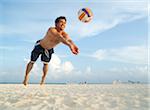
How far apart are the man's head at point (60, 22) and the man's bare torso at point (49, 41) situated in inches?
9.1

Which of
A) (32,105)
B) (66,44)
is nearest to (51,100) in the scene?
(32,105)

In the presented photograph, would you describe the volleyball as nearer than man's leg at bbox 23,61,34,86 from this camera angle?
Yes

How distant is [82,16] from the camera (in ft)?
20.8

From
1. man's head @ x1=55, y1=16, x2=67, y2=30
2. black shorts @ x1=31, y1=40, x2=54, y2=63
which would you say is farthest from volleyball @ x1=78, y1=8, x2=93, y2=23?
black shorts @ x1=31, y1=40, x2=54, y2=63

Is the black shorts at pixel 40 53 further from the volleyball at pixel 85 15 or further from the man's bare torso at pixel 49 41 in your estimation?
the volleyball at pixel 85 15

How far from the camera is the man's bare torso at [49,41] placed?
656 cm

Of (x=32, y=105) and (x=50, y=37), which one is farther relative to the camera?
(x=50, y=37)

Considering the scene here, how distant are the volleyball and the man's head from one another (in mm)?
386

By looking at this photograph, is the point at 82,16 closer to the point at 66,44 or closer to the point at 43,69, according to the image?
the point at 66,44

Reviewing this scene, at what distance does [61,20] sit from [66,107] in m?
3.08

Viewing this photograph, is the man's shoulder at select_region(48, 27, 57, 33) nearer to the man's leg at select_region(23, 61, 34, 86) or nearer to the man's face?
the man's face

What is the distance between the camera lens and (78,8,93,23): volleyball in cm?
630

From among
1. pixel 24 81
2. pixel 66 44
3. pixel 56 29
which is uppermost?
pixel 56 29

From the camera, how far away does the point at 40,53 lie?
698 cm
